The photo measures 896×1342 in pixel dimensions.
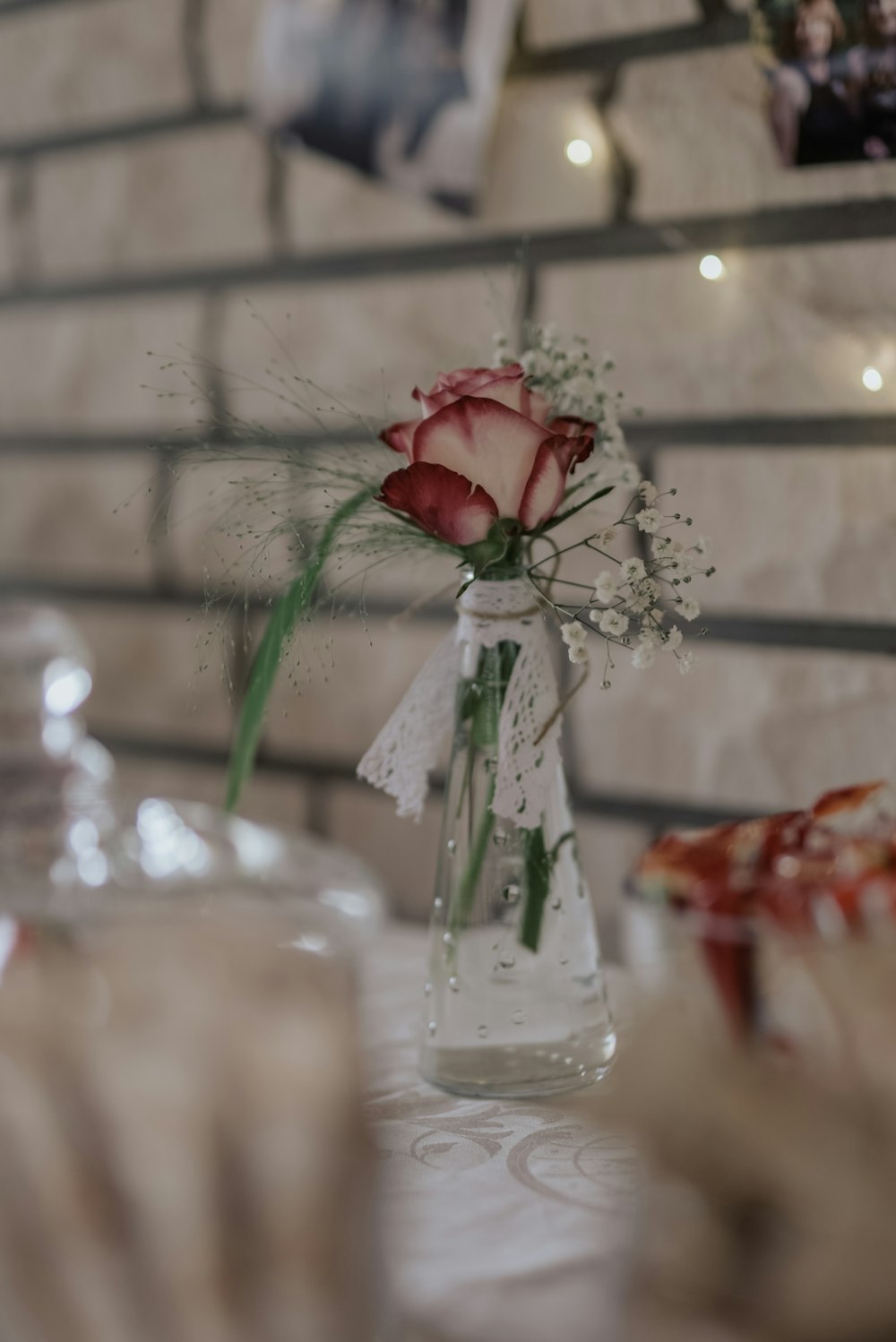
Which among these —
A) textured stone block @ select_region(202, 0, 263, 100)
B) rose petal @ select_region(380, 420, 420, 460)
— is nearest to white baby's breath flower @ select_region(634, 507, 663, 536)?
rose petal @ select_region(380, 420, 420, 460)

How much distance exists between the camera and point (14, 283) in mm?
1464

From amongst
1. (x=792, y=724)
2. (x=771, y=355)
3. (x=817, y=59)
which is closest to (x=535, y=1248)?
(x=792, y=724)

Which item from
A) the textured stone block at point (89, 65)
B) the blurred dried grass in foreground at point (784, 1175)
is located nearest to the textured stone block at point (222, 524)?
the textured stone block at point (89, 65)

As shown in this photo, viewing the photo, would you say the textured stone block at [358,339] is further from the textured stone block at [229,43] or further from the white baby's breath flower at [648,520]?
the white baby's breath flower at [648,520]

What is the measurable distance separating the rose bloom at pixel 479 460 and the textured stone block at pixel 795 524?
0.29 m

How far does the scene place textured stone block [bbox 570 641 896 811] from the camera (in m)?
0.93

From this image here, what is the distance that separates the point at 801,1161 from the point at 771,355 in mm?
644

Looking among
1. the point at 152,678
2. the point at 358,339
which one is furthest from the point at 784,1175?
the point at 152,678

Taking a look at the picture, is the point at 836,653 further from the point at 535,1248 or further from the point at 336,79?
the point at 336,79

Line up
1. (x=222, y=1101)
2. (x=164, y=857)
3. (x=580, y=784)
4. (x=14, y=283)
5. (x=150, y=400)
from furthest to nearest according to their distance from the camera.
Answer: (x=14, y=283)
(x=150, y=400)
(x=580, y=784)
(x=164, y=857)
(x=222, y=1101)

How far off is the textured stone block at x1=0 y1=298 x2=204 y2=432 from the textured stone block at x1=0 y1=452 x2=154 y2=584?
40 millimetres

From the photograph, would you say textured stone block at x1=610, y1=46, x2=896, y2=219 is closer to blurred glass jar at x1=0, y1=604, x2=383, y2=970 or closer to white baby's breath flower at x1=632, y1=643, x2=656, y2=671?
white baby's breath flower at x1=632, y1=643, x2=656, y2=671

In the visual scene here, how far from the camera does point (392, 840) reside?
3.97 ft

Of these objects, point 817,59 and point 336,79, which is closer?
point 817,59
